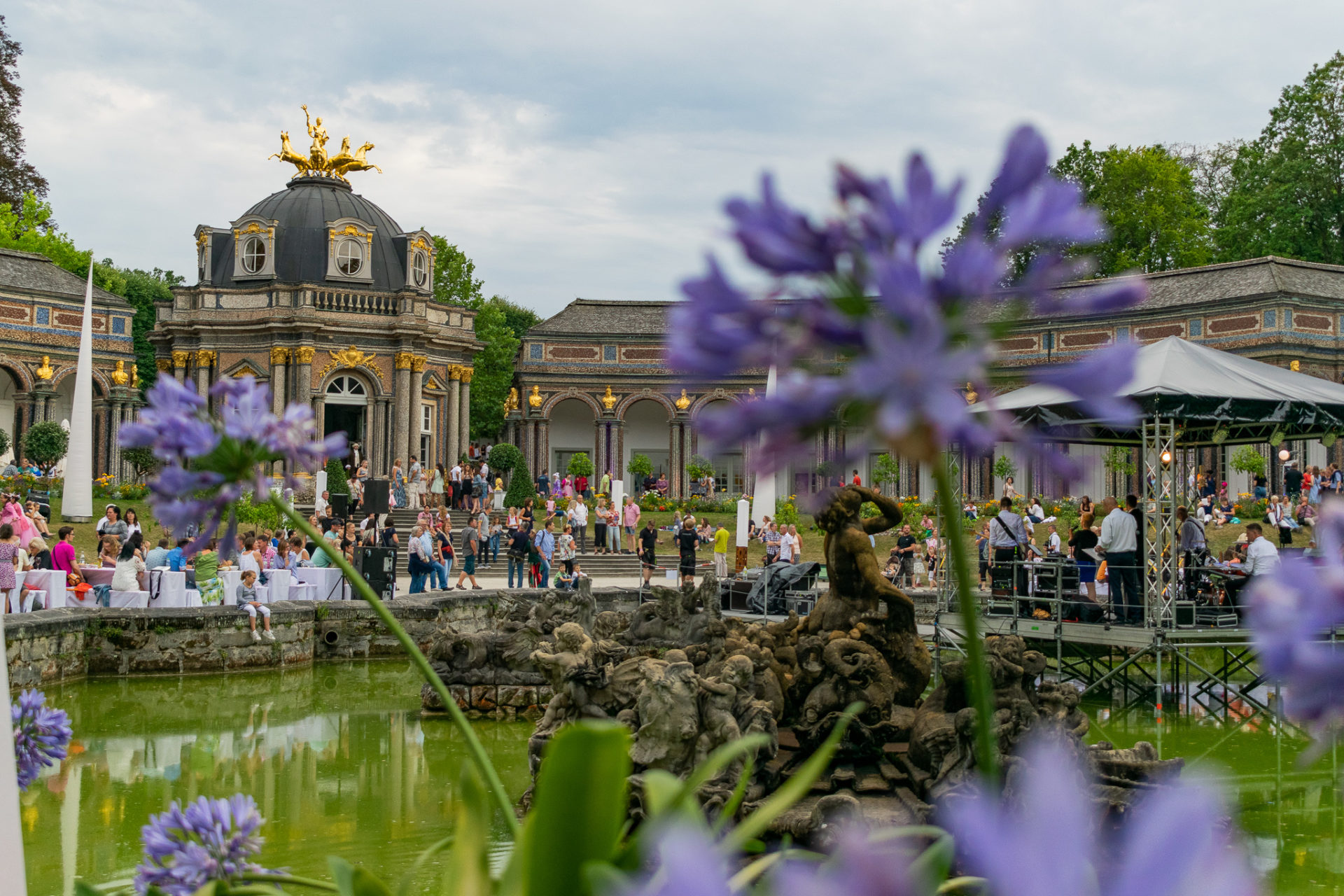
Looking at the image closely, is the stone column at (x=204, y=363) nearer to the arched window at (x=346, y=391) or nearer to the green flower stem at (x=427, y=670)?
the arched window at (x=346, y=391)

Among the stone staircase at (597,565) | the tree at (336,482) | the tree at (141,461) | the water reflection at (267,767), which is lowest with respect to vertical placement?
the water reflection at (267,767)

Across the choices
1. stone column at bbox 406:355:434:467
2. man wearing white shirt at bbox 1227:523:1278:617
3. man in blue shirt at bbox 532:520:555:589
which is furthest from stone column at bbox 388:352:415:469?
man wearing white shirt at bbox 1227:523:1278:617

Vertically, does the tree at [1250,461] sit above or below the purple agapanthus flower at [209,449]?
above

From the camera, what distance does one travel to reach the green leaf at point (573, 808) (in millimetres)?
1172

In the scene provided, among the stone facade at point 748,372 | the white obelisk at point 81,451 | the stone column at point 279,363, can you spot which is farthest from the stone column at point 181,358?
the stone facade at point 748,372

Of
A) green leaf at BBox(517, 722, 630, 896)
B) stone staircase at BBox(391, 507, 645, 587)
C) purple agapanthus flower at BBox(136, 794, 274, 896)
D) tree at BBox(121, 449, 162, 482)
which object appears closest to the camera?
green leaf at BBox(517, 722, 630, 896)

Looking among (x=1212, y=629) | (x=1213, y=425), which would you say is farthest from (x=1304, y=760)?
(x=1213, y=425)

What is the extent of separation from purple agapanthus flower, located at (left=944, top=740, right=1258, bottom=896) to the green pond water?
18.5 ft

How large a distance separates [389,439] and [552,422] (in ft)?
29.4

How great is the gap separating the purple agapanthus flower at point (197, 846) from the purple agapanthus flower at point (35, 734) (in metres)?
0.42

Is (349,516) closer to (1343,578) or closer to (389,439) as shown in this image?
(389,439)

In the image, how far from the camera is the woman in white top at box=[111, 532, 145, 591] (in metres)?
15.2

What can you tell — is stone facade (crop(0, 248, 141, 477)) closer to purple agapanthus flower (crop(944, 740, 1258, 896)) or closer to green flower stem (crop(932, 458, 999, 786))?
green flower stem (crop(932, 458, 999, 786))

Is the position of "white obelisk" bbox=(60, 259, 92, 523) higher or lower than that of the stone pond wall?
higher
